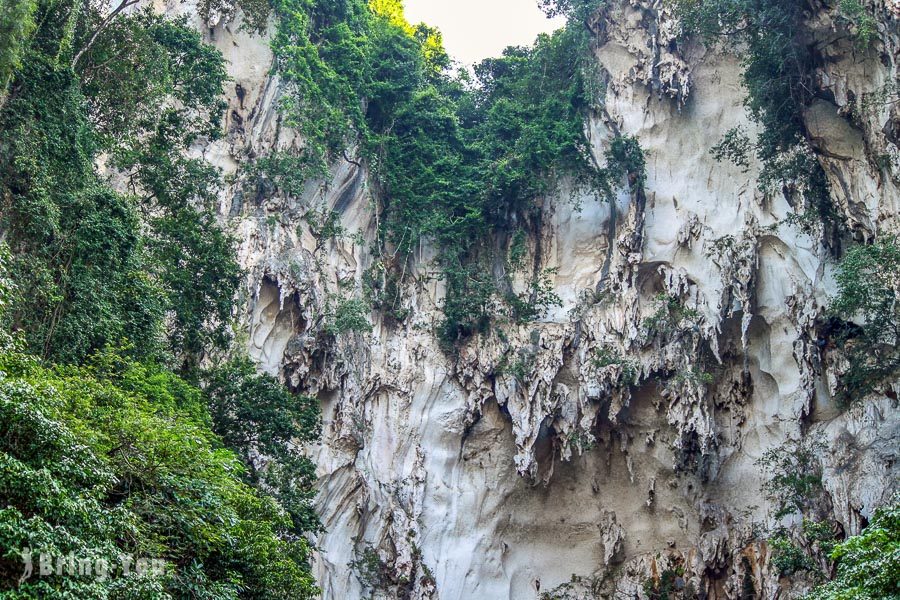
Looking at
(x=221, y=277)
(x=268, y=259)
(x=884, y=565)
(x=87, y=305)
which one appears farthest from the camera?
(x=268, y=259)

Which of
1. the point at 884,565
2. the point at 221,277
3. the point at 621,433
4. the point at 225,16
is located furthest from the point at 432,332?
the point at 884,565

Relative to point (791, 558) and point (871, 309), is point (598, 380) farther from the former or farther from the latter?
point (871, 309)

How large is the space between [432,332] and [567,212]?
511 cm

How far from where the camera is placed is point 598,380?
20.8 metres

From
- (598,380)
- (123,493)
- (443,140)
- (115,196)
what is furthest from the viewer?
(443,140)

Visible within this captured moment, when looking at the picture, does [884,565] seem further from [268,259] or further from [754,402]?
[268,259]

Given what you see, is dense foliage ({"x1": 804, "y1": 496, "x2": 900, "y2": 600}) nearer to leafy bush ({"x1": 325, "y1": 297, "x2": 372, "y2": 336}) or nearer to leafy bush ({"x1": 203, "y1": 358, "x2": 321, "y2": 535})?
leafy bush ({"x1": 203, "y1": 358, "x2": 321, "y2": 535})

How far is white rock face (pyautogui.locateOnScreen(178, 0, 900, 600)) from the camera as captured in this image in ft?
64.5

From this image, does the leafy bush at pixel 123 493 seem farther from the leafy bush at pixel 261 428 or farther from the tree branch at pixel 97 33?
the tree branch at pixel 97 33

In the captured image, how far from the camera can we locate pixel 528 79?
83.7 feet

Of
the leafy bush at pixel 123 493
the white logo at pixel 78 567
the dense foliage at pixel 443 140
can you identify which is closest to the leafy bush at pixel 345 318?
the dense foliage at pixel 443 140

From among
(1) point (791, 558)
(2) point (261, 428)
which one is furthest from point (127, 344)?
(1) point (791, 558)

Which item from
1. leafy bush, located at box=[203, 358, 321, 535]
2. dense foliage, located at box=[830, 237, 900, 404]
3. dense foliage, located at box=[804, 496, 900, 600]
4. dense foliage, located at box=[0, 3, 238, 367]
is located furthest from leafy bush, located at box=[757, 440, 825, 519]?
dense foliage, located at box=[0, 3, 238, 367]

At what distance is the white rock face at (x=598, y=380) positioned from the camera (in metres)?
19.7
